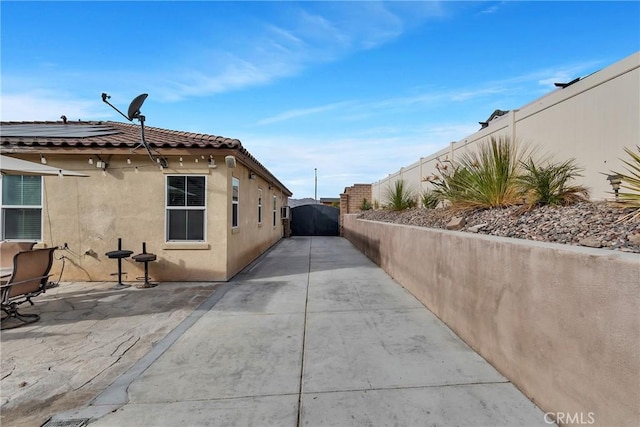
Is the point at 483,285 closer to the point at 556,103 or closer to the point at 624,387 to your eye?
the point at 624,387

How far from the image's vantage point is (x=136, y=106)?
21.8ft

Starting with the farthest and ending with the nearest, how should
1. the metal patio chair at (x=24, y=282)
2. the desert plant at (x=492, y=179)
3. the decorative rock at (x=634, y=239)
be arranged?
the desert plant at (x=492, y=179) < the metal patio chair at (x=24, y=282) < the decorative rock at (x=634, y=239)

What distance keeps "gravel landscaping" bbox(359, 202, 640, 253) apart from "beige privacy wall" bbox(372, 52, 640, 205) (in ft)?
1.90

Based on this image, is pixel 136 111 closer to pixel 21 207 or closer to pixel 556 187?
pixel 21 207

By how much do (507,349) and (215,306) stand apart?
4.55 meters

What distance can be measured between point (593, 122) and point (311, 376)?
487cm

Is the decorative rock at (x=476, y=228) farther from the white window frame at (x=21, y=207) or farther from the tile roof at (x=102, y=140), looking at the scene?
the white window frame at (x=21, y=207)

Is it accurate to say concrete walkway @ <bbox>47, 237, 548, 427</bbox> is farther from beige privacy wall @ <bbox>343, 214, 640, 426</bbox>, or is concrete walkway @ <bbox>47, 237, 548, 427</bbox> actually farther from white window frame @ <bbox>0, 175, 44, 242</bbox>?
white window frame @ <bbox>0, 175, 44, 242</bbox>

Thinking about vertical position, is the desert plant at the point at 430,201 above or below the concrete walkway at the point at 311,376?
above

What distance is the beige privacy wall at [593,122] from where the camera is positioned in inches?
148

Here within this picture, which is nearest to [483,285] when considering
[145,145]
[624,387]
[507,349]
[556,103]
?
[507,349]

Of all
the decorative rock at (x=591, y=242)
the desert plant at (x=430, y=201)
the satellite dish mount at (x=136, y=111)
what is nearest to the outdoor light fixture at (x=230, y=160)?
the satellite dish mount at (x=136, y=111)

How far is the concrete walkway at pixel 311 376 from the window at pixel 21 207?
5317 mm

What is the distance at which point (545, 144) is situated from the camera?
5215mm
